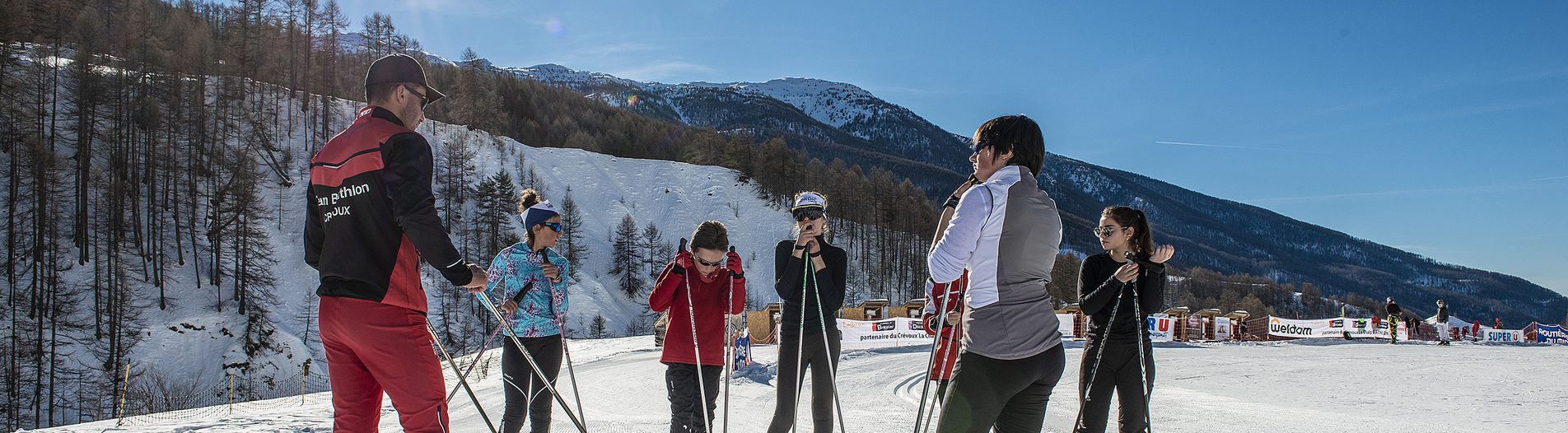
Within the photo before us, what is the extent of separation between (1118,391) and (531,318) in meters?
3.31

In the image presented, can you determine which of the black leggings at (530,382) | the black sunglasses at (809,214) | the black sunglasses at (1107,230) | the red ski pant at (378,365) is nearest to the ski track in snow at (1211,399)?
the black leggings at (530,382)

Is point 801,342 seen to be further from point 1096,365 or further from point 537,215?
point 537,215

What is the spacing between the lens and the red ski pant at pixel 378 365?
8.73ft

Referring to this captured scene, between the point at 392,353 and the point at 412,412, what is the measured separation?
8.4 inches

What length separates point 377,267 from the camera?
2684 millimetres

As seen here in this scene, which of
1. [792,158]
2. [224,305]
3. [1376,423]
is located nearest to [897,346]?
[1376,423]

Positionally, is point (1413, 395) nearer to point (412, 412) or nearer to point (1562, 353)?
point (412, 412)

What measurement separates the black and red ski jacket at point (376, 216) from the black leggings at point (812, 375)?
79.3 inches

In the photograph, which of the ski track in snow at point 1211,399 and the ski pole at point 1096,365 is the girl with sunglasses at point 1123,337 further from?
the ski track in snow at point 1211,399

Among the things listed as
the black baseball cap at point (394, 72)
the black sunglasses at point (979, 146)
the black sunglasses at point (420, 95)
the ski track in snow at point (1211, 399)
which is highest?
the black baseball cap at point (394, 72)

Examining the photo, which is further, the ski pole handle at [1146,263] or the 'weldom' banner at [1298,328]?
the 'weldom' banner at [1298,328]

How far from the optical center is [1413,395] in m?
8.42

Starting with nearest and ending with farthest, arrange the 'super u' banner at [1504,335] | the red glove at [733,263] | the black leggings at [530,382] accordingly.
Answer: the red glove at [733,263] < the black leggings at [530,382] < the 'super u' banner at [1504,335]

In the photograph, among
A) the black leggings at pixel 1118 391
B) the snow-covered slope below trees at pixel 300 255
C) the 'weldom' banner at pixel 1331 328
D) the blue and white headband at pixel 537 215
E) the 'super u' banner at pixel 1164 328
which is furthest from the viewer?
the snow-covered slope below trees at pixel 300 255
